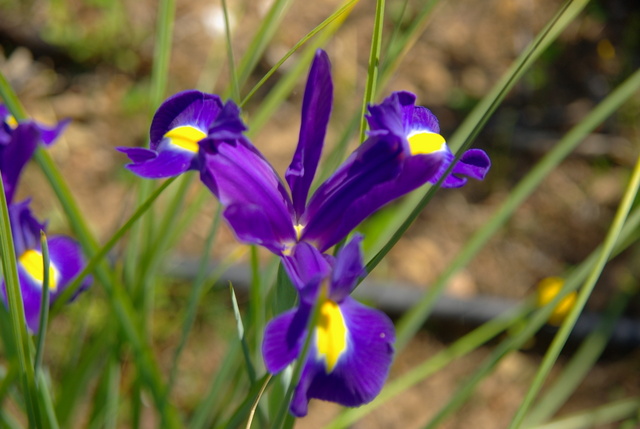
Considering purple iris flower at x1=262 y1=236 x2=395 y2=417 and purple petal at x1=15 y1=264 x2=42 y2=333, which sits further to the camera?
purple petal at x1=15 y1=264 x2=42 y2=333

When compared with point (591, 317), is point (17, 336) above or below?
above

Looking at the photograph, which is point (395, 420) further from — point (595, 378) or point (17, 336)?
point (17, 336)

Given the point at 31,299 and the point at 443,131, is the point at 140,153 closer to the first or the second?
the point at 31,299

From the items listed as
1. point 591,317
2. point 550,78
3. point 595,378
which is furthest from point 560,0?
point 595,378

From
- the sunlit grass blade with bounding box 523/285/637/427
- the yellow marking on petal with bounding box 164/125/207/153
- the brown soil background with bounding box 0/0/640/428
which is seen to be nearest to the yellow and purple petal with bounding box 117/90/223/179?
the yellow marking on petal with bounding box 164/125/207/153

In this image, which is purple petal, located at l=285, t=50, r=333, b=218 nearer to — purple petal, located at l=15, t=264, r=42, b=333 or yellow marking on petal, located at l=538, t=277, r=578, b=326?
purple petal, located at l=15, t=264, r=42, b=333

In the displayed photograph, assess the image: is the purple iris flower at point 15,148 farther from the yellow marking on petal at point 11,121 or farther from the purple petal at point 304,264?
the purple petal at point 304,264

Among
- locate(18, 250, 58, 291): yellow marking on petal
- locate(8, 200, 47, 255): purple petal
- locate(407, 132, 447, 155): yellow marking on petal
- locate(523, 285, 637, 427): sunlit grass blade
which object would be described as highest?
locate(407, 132, 447, 155): yellow marking on petal
